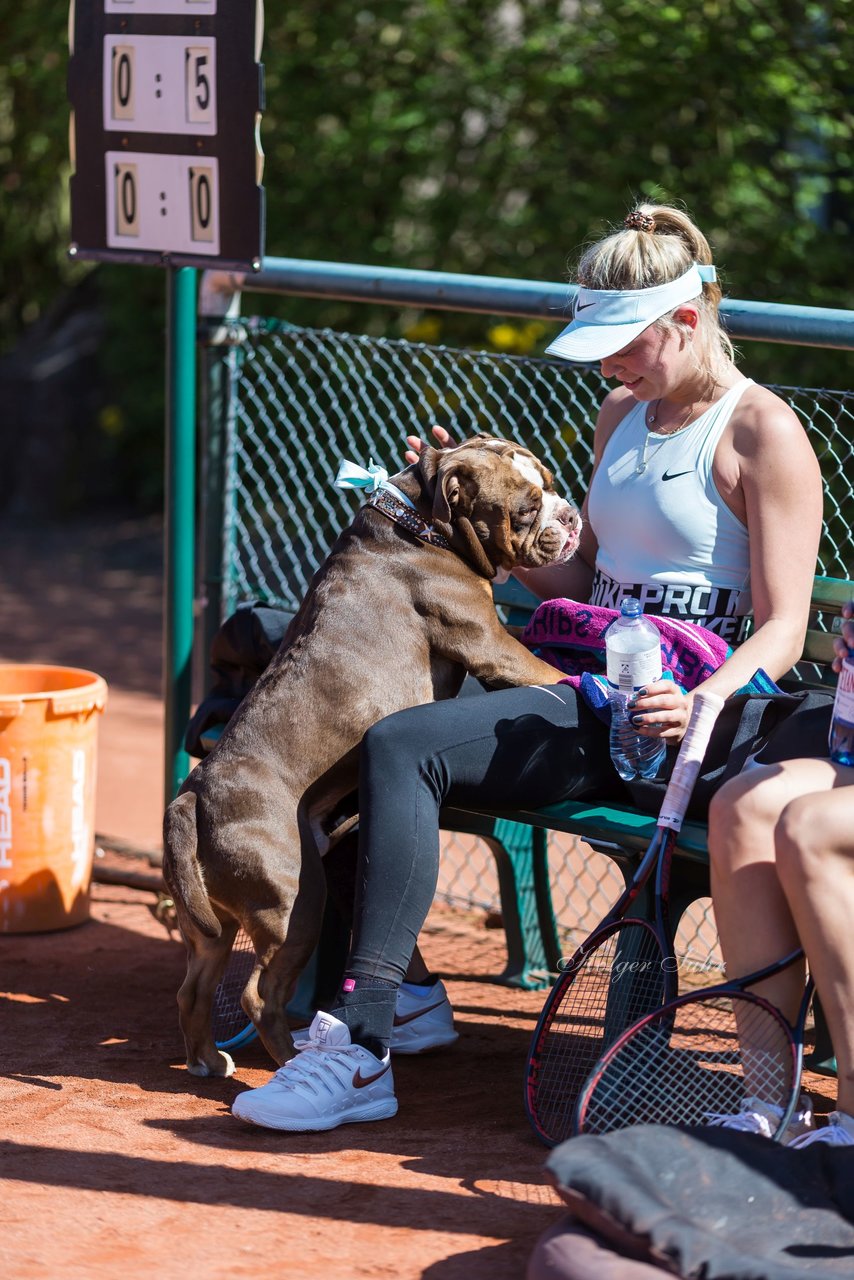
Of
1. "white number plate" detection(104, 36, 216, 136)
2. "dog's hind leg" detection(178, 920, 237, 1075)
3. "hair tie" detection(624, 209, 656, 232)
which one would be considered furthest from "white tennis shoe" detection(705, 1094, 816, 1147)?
"white number plate" detection(104, 36, 216, 136)

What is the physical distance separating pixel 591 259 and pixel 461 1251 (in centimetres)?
211

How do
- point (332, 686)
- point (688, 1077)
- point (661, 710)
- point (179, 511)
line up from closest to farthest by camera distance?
point (688, 1077)
point (661, 710)
point (332, 686)
point (179, 511)

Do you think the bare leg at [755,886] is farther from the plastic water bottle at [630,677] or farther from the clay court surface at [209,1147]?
the clay court surface at [209,1147]

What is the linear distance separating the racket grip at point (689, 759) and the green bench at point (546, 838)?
0.11m

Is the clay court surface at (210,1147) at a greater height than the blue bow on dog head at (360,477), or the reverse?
the blue bow on dog head at (360,477)

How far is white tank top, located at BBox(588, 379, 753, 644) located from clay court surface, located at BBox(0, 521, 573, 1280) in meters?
1.20

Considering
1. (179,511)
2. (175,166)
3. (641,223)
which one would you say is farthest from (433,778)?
(175,166)

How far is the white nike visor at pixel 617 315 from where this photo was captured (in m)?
3.37

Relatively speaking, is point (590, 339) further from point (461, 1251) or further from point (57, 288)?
point (57, 288)

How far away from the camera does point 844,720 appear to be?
288 cm

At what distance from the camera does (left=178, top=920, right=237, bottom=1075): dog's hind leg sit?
11.5ft

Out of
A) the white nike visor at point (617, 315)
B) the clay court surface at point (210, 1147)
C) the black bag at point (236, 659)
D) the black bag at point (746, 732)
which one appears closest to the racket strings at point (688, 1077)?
the clay court surface at point (210, 1147)

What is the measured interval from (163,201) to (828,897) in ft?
9.82

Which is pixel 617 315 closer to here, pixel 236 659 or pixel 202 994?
pixel 236 659
